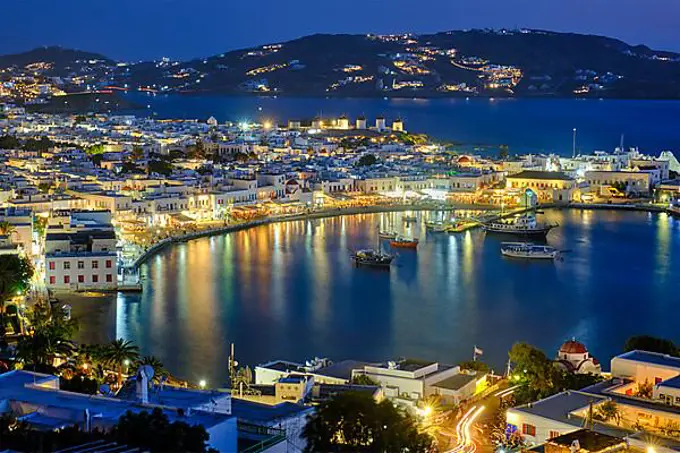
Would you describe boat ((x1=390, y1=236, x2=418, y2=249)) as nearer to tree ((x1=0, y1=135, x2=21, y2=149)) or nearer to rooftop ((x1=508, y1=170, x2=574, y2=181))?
rooftop ((x1=508, y1=170, x2=574, y2=181))

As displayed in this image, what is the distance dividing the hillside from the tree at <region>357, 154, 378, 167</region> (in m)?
37.2

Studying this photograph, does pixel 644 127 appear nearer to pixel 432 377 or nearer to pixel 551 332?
pixel 551 332

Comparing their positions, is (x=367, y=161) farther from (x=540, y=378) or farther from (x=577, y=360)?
(x=540, y=378)

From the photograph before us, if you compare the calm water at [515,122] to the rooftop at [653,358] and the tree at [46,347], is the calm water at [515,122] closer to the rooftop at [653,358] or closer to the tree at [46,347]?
the rooftop at [653,358]

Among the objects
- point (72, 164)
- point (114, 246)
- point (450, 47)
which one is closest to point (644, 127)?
point (72, 164)

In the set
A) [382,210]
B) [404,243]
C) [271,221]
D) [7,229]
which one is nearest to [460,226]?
[404,243]

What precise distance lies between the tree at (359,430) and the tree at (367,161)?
13.5m

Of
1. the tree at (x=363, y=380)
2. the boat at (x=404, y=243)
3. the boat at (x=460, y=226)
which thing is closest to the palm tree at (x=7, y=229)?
the boat at (x=404, y=243)

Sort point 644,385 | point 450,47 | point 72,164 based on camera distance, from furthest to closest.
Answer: point 450,47 < point 72,164 < point 644,385

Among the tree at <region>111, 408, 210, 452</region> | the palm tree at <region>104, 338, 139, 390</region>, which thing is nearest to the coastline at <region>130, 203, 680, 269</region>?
the palm tree at <region>104, 338, 139, 390</region>

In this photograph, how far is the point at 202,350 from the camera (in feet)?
19.9

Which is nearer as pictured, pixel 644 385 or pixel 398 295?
pixel 644 385

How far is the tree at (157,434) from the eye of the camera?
2.25 meters

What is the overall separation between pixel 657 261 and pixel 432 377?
5497mm
